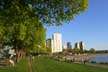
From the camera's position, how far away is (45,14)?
22047 millimetres

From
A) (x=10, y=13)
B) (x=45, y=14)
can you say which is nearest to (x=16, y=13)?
(x=10, y=13)

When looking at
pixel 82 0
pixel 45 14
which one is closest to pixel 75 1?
pixel 82 0

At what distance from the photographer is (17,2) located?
1978 cm

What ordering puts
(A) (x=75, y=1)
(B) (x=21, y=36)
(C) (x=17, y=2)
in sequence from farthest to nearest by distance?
(B) (x=21, y=36) → (A) (x=75, y=1) → (C) (x=17, y=2)

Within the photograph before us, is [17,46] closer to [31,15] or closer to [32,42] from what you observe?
[32,42]

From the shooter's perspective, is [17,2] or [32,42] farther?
[32,42]

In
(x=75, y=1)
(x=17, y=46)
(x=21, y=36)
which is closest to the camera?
Result: (x=75, y=1)

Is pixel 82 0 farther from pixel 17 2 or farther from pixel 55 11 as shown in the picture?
pixel 17 2

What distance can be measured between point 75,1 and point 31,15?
11.8ft

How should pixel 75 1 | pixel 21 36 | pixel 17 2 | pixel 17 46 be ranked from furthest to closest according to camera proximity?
pixel 17 46, pixel 21 36, pixel 75 1, pixel 17 2

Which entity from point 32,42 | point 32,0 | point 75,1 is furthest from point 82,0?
point 32,42

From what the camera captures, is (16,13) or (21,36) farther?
(21,36)

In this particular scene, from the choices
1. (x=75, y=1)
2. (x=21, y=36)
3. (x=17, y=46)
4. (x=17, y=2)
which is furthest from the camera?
(x=17, y=46)

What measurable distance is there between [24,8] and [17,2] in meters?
1.02
